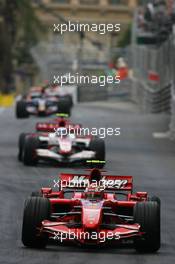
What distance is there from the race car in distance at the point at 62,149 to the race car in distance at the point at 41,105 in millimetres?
15311

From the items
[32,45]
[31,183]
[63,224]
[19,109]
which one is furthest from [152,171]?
[32,45]

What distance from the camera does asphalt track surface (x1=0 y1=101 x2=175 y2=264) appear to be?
42.1 ft

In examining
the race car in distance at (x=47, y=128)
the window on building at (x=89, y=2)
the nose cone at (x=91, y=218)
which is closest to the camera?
the nose cone at (x=91, y=218)

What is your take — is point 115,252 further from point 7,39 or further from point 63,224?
point 7,39

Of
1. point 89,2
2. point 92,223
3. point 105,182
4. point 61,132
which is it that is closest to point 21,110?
point 61,132

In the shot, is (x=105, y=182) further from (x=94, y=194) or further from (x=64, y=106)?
(x=64, y=106)

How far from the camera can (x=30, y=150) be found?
2373 cm

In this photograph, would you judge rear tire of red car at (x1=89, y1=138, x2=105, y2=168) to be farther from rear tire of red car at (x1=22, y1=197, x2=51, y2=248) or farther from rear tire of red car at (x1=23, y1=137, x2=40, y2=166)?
rear tire of red car at (x1=22, y1=197, x2=51, y2=248)

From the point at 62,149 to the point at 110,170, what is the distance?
1.05 m

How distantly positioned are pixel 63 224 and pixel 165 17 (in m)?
32.6

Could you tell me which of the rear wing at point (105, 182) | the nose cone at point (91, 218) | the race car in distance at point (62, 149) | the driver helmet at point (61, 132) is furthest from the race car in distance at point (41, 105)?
the nose cone at point (91, 218)

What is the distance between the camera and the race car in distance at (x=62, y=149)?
23.7 metres

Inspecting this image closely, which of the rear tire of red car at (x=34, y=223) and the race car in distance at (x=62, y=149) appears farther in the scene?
the race car in distance at (x=62, y=149)

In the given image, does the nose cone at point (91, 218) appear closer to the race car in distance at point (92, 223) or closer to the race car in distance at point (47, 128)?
the race car in distance at point (92, 223)
